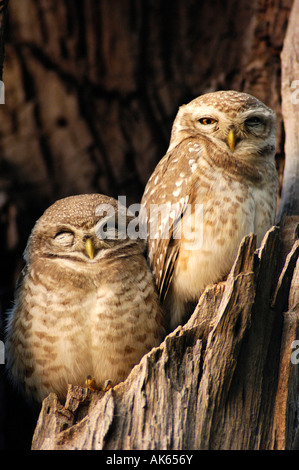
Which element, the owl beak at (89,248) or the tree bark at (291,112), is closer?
the owl beak at (89,248)

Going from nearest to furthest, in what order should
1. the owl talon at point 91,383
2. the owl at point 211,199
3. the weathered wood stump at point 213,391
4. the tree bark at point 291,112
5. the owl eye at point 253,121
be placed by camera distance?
1. the weathered wood stump at point 213,391
2. the owl talon at point 91,383
3. the owl at point 211,199
4. the owl eye at point 253,121
5. the tree bark at point 291,112

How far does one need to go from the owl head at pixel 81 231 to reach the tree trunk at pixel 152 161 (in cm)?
51

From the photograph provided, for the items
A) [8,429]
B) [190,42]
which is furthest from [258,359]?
[190,42]

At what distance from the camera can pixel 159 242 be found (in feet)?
7.94

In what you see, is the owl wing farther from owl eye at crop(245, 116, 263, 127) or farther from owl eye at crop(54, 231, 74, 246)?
owl eye at crop(54, 231, 74, 246)

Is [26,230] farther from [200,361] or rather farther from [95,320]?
[200,361]

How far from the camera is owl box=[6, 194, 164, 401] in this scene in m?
2.20

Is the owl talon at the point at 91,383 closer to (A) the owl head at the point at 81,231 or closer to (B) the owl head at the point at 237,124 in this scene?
(A) the owl head at the point at 81,231

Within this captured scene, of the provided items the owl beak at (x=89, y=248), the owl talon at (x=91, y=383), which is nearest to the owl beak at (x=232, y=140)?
the owl beak at (x=89, y=248)

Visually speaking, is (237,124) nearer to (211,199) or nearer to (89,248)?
(211,199)

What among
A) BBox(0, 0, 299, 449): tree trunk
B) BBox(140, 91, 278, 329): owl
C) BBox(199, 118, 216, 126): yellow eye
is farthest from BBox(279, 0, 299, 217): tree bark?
BBox(199, 118, 216, 126): yellow eye

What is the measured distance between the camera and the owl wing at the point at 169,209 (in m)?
2.39

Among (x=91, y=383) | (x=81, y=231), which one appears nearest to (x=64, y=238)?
(x=81, y=231)

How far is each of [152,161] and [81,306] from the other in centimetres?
127
